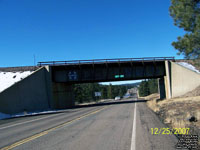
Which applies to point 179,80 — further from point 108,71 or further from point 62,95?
point 62,95

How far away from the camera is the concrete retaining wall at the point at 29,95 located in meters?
25.1

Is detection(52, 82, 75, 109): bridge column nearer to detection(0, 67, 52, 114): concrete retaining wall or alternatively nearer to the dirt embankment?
detection(0, 67, 52, 114): concrete retaining wall

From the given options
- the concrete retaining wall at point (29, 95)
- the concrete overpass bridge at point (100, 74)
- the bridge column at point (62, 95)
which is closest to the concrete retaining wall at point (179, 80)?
the concrete overpass bridge at point (100, 74)

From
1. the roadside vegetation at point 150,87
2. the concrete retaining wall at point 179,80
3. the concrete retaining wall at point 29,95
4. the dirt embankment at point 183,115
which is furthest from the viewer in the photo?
the roadside vegetation at point 150,87

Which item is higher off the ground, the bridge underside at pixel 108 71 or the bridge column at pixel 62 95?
the bridge underside at pixel 108 71

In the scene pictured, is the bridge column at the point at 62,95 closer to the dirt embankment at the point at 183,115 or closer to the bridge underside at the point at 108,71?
the bridge underside at the point at 108,71

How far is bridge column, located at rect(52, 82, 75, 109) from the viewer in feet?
117

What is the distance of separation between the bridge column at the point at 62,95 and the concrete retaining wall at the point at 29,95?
2254mm

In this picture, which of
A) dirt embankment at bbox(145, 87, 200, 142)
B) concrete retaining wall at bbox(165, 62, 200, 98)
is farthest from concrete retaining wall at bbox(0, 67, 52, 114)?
concrete retaining wall at bbox(165, 62, 200, 98)

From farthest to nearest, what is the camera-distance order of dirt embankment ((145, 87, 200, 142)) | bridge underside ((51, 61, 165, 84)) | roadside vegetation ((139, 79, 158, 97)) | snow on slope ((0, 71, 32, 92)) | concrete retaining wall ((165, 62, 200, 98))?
1. roadside vegetation ((139, 79, 158, 97))
2. bridge underside ((51, 61, 165, 84))
3. concrete retaining wall ((165, 62, 200, 98))
4. snow on slope ((0, 71, 32, 92))
5. dirt embankment ((145, 87, 200, 142))

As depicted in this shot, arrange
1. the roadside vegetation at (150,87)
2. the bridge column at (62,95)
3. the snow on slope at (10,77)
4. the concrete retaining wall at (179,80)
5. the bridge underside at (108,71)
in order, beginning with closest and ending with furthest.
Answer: the snow on slope at (10,77), the concrete retaining wall at (179,80), the bridge column at (62,95), the bridge underside at (108,71), the roadside vegetation at (150,87)

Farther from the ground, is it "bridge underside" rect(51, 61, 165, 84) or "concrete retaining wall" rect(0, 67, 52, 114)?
"bridge underside" rect(51, 61, 165, 84)

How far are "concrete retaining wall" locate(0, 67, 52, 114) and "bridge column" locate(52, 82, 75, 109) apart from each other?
2254 millimetres

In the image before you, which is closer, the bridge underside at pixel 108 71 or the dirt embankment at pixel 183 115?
the dirt embankment at pixel 183 115
